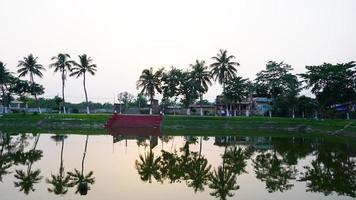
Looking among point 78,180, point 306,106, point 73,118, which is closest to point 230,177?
point 78,180

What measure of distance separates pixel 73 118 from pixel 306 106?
140ft

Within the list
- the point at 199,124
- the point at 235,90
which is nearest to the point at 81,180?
→ the point at 199,124

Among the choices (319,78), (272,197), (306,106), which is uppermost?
(319,78)

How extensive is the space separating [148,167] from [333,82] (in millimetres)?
52546

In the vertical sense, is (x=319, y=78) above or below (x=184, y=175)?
above

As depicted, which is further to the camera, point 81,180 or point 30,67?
point 30,67

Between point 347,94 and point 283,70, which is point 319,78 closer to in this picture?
point 347,94

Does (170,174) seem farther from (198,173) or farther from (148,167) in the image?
(148,167)

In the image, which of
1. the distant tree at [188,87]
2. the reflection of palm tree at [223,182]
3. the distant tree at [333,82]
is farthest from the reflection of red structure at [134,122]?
the reflection of palm tree at [223,182]

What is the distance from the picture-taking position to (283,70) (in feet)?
303

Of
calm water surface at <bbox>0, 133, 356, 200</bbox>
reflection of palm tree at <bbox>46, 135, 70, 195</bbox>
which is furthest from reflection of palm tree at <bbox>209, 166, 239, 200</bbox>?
reflection of palm tree at <bbox>46, 135, 70, 195</bbox>

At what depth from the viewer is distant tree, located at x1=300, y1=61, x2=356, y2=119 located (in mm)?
65688

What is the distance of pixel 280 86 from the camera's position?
9131cm

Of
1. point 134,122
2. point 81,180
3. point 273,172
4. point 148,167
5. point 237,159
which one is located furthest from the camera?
point 134,122
